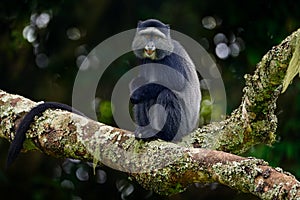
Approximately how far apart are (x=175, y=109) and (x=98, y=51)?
2.65 meters

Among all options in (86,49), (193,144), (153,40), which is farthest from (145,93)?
(86,49)

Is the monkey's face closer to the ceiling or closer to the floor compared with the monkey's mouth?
closer to the ceiling

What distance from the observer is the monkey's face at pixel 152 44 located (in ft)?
13.9

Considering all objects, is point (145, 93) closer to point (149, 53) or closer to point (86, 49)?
point (149, 53)

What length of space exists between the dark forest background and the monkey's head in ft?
6.11

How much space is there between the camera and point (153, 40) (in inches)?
168

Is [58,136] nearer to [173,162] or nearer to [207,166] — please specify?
[173,162]

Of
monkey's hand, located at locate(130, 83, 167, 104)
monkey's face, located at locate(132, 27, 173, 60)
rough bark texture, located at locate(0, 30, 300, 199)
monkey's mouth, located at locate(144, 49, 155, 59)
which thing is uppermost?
monkey's face, located at locate(132, 27, 173, 60)

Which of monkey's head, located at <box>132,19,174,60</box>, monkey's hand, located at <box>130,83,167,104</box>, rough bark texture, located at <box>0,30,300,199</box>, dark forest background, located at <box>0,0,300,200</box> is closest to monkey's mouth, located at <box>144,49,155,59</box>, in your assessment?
monkey's head, located at <box>132,19,174,60</box>

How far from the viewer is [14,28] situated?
21.5 ft

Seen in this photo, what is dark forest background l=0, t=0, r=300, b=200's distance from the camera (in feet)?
20.3

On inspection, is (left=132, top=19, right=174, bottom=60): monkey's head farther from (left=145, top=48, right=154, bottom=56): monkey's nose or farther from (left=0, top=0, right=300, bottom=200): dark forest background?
(left=0, top=0, right=300, bottom=200): dark forest background

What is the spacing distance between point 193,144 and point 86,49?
3.46 metres

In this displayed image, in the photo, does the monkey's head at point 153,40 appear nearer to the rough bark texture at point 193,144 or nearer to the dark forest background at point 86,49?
the rough bark texture at point 193,144
